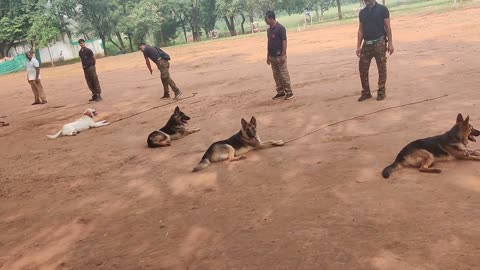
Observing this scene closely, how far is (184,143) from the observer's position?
26.6 feet

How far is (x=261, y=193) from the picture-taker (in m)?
5.19

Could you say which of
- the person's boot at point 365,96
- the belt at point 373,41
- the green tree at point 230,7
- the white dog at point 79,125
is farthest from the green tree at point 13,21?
the belt at point 373,41

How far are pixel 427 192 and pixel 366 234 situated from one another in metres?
1.12

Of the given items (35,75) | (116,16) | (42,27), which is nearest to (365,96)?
(35,75)

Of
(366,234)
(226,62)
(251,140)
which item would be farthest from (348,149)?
(226,62)

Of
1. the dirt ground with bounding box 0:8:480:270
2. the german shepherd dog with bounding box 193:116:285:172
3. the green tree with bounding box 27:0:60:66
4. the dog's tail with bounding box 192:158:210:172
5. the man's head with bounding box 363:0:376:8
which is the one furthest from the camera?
the green tree with bounding box 27:0:60:66

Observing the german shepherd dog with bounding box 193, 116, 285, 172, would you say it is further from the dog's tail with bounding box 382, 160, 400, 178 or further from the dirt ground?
the dog's tail with bounding box 382, 160, 400, 178

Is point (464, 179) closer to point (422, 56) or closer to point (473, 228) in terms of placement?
point (473, 228)

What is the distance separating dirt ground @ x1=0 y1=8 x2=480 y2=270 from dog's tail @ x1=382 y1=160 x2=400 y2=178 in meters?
0.09

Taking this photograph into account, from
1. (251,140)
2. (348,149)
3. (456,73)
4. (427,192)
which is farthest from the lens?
(456,73)

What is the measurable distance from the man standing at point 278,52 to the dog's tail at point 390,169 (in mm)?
5642

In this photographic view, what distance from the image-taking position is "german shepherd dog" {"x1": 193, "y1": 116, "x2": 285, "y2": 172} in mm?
6496

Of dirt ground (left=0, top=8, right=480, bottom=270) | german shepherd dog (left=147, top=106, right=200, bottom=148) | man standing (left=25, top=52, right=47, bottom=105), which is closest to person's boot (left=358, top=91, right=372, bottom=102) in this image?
dirt ground (left=0, top=8, right=480, bottom=270)

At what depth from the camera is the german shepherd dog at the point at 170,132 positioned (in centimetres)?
809
